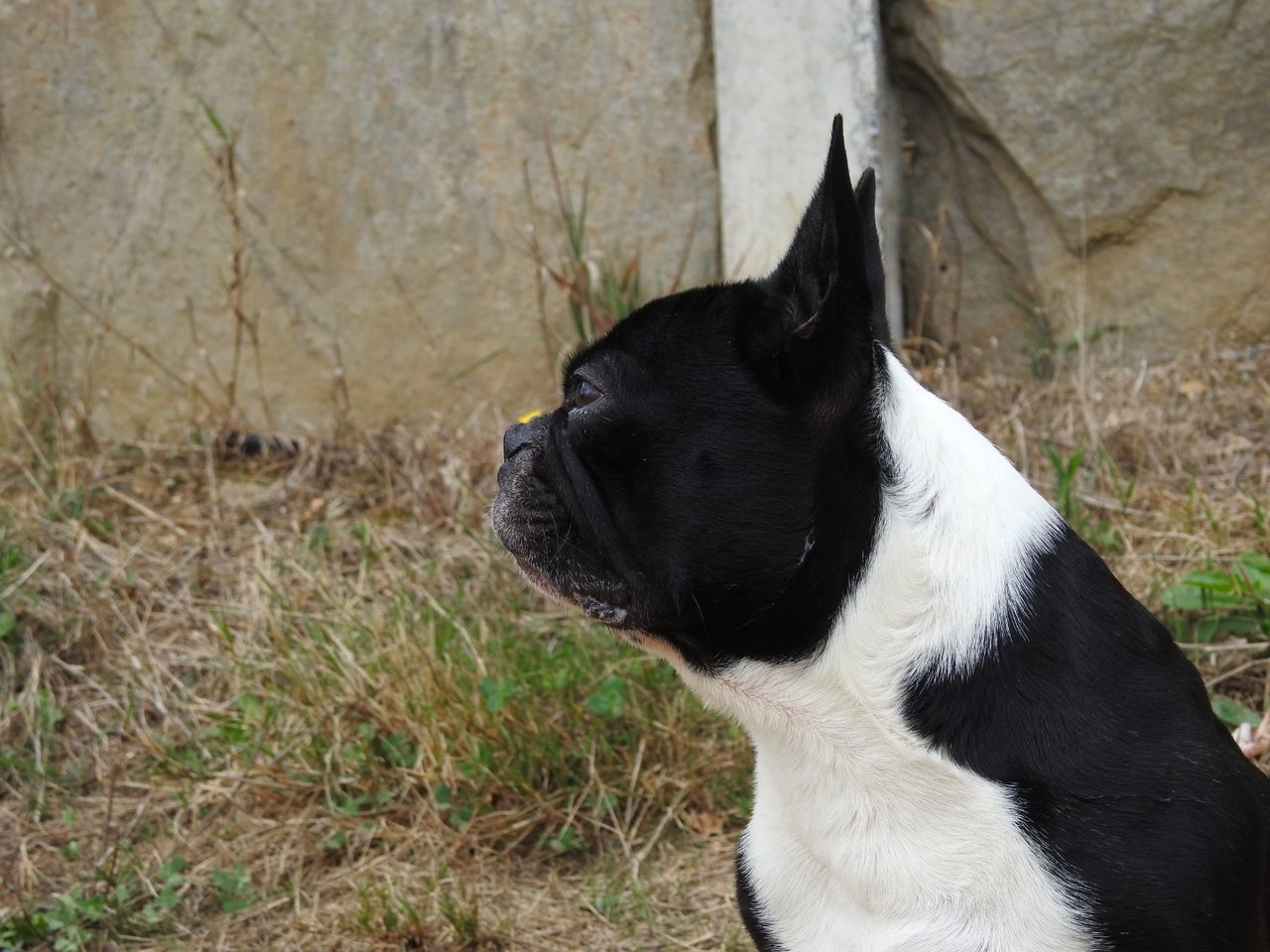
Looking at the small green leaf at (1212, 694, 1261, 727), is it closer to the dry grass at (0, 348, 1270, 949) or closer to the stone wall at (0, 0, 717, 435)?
the dry grass at (0, 348, 1270, 949)

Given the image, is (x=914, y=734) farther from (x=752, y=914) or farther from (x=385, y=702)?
(x=385, y=702)

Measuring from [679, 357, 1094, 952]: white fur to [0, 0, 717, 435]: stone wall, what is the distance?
2805 mm

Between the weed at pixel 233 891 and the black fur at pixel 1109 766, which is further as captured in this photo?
the weed at pixel 233 891

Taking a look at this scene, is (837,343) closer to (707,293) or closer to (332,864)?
(707,293)

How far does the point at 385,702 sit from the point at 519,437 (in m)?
1.22

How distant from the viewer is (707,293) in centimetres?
240

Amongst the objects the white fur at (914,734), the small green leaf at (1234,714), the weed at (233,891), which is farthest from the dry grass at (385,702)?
the white fur at (914,734)

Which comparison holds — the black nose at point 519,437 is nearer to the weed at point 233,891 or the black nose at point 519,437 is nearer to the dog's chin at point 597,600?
the dog's chin at point 597,600

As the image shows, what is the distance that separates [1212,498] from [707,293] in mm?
2220

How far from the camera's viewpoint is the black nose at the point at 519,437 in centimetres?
253

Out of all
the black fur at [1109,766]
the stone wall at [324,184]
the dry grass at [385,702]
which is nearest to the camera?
the black fur at [1109,766]

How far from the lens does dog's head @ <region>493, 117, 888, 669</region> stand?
2.17m

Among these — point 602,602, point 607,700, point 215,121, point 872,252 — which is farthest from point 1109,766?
point 215,121

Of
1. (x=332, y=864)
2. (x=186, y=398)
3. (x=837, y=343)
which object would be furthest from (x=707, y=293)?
(x=186, y=398)
